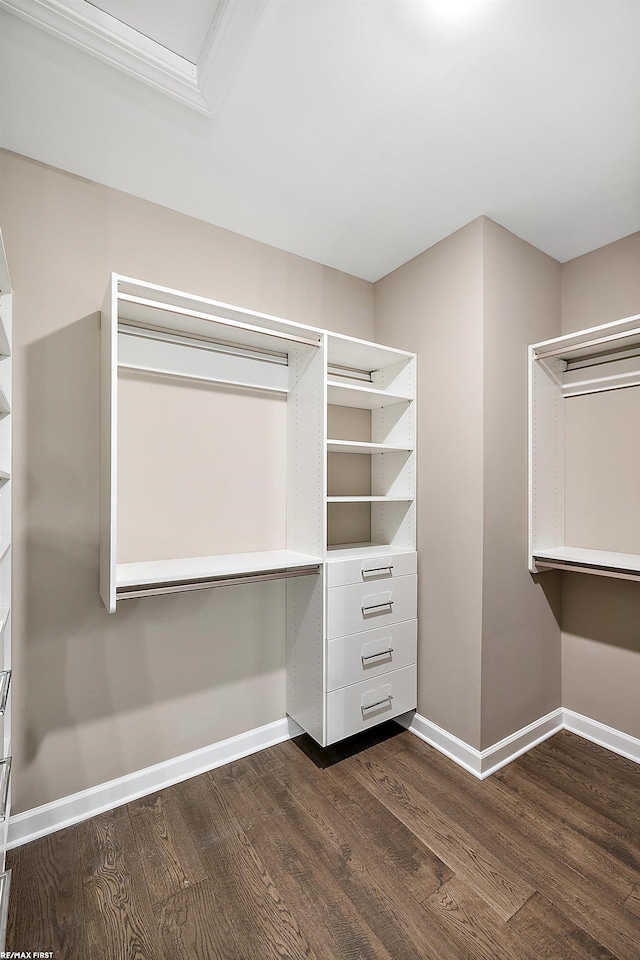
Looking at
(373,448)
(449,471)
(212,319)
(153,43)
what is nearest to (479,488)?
(449,471)

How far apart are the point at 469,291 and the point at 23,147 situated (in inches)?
74.9

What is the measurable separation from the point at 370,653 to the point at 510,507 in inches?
38.7

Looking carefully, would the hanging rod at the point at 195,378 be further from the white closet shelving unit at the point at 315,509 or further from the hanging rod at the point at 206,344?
the hanging rod at the point at 206,344

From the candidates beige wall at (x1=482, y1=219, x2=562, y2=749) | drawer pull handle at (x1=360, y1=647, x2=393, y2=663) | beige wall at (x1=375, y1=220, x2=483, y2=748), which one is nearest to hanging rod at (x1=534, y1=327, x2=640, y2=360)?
beige wall at (x1=482, y1=219, x2=562, y2=749)

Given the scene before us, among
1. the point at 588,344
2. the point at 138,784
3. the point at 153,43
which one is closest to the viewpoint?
the point at 153,43

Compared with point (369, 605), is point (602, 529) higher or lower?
higher

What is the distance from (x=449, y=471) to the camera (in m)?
2.23

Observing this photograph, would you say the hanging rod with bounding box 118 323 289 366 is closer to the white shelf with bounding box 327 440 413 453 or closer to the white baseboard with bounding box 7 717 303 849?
the white shelf with bounding box 327 440 413 453

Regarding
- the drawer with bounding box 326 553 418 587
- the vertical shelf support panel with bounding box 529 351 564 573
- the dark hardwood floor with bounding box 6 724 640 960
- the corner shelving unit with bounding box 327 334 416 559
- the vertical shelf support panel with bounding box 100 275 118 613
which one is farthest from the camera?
the corner shelving unit with bounding box 327 334 416 559

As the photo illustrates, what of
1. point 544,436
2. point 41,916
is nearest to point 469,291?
point 544,436

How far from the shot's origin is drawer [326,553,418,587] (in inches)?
80.7

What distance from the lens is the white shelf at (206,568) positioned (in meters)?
1.62

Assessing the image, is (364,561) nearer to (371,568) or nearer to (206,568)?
(371,568)

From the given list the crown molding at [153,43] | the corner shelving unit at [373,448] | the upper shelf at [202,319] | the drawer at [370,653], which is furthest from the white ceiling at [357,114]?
the drawer at [370,653]
